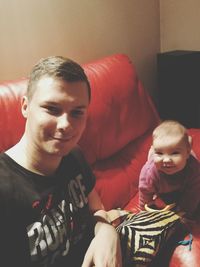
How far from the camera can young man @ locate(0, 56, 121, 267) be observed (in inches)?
38.8

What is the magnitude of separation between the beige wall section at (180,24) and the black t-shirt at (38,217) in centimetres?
195

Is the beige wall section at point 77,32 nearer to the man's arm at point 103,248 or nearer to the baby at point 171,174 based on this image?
the baby at point 171,174

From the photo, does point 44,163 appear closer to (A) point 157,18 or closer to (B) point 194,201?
(B) point 194,201

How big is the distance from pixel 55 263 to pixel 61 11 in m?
1.36

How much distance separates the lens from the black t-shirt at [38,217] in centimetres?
97

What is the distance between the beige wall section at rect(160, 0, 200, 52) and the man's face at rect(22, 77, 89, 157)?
1.94 m

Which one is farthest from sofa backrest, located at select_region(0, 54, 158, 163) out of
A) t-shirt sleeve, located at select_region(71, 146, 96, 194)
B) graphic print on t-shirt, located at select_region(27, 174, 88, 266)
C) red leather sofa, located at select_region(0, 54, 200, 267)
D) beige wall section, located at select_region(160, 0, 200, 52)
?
beige wall section, located at select_region(160, 0, 200, 52)

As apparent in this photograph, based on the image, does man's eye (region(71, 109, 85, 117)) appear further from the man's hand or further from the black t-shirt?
the man's hand

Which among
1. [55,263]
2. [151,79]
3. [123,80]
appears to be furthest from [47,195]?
[151,79]

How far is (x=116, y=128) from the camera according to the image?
5.75ft

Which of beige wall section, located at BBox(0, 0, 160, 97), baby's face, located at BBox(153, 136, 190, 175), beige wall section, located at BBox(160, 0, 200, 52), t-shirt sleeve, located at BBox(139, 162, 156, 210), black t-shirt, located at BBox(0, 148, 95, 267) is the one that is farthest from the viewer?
beige wall section, located at BBox(160, 0, 200, 52)

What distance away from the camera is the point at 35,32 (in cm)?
177

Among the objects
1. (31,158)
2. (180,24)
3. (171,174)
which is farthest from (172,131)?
(180,24)

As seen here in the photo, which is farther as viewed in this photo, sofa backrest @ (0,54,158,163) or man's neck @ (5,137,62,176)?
sofa backrest @ (0,54,158,163)
